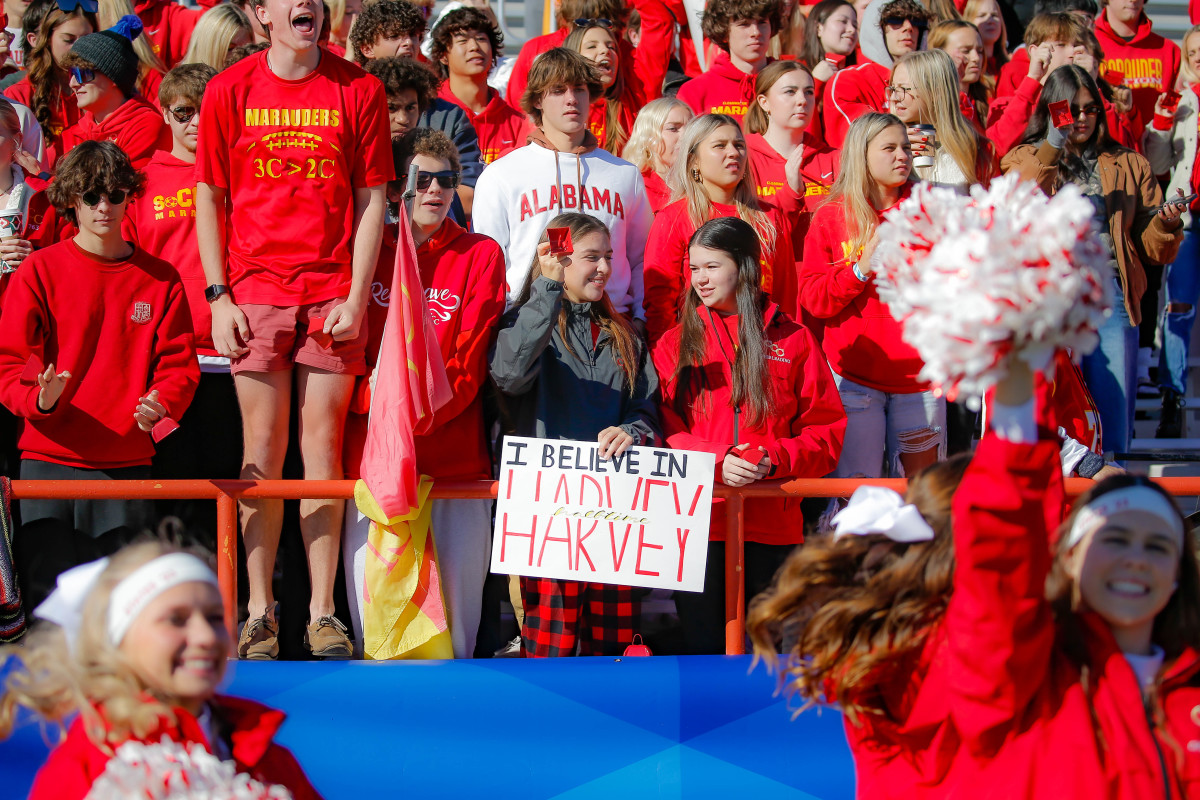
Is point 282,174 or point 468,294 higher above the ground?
point 282,174

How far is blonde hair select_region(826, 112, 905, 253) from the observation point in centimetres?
523

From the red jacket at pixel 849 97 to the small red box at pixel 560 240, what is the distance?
3.09 metres

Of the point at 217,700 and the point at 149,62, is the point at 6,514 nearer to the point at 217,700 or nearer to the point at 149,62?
the point at 217,700

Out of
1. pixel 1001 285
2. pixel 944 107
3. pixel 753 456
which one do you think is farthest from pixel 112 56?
pixel 1001 285

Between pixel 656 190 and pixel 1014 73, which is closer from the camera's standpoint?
pixel 656 190

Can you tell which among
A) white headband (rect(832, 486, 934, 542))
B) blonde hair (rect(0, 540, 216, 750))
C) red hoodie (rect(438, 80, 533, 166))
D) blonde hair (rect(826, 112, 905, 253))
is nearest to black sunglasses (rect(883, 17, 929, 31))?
red hoodie (rect(438, 80, 533, 166))

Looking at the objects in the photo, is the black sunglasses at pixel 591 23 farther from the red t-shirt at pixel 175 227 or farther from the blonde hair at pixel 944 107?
the red t-shirt at pixel 175 227

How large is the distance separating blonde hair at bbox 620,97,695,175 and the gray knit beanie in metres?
2.45

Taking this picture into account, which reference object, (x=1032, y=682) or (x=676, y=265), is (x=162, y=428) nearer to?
(x=676, y=265)

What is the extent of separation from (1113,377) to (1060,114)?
1311 millimetres

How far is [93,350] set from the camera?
4.57m

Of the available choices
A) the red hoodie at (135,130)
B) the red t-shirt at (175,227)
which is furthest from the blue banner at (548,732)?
the red hoodie at (135,130)

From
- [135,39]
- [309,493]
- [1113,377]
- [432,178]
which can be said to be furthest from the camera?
[135,39]

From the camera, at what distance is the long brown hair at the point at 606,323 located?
4.59 meters
